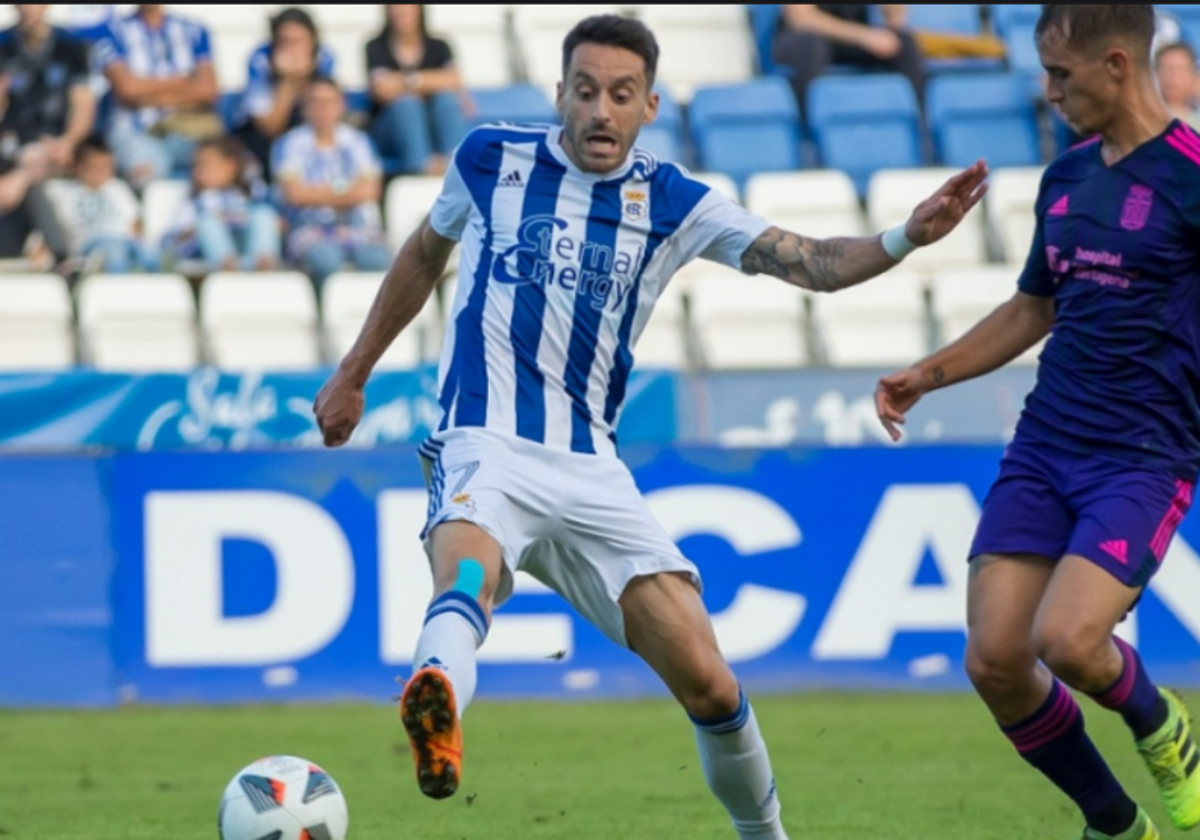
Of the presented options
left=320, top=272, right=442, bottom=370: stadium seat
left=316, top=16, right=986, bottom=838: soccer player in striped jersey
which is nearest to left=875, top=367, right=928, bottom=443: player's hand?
left=316, top=16, right=986, bottom=838: soccer player in striped jersey

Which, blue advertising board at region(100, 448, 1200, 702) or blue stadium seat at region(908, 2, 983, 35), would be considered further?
blue stadium seat at region(908, 2, 983, 35)

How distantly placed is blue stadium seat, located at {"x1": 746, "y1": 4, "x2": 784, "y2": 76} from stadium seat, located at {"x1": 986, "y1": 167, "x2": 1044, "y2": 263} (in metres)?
2.21

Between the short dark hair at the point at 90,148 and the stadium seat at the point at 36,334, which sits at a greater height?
the short dark hair at the point at 90,148

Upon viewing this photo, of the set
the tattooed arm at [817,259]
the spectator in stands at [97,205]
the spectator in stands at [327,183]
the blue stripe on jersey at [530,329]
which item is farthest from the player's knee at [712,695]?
the spectator in stands at [97,205]

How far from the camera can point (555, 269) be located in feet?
19.3

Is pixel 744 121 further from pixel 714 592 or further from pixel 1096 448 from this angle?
pixel 1096 448

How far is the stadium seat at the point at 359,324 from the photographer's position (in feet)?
40.8

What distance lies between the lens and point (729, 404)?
11.8 meters

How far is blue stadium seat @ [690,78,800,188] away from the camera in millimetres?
14922

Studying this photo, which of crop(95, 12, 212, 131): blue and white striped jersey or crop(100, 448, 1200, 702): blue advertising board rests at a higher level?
crop(95, 12, 212, 131): blue and white striped jersey

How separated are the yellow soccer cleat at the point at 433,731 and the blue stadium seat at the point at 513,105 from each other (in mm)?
9880

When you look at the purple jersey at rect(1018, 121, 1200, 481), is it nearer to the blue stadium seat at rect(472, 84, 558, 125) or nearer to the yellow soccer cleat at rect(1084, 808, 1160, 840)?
the yellow soccer cleat at rect(1084, 808, 1160, 840)

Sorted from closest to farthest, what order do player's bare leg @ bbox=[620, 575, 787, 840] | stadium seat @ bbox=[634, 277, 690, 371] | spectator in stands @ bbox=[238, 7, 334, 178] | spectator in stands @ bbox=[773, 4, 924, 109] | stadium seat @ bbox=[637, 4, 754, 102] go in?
1. player's bare leg @ bbox=[620, 575, 787, 840]
2. stadium seat @ bbox=[634, 277, 690, 371]
3. spectator in stands @ bbox=[238, 7, 334, 178]
4. spectator in stands @ bbox=[773, 4, 924, 109]
5. stadium seat @ bbox=[637, 4, 754, 102]

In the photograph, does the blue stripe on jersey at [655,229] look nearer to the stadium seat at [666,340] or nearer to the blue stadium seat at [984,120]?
the stadium seat at [666,340]
